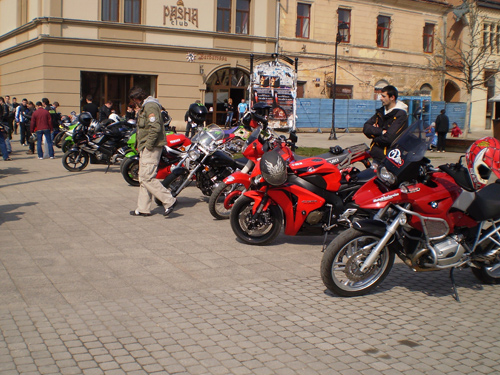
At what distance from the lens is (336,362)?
4105 mm

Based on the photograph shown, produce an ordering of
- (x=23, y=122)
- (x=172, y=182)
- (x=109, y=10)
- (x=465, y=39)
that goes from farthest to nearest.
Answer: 1. (x=465, y=39)
2. (x=109, y=10)
3. (x=23, y=122)
4. (x=172, y=182)

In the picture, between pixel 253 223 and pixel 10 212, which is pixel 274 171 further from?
pixel 10 212

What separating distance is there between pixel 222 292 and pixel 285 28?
31.0m

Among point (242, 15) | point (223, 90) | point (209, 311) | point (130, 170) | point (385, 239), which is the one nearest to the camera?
point (209, 311)

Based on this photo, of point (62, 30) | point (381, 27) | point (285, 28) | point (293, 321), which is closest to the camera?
point (293, 321)

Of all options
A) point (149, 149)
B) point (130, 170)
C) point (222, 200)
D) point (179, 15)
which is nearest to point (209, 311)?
point (222, 200)

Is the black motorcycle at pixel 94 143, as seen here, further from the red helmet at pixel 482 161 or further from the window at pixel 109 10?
the window at pixel 109 10

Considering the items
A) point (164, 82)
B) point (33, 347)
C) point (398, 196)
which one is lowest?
point (33, 347)

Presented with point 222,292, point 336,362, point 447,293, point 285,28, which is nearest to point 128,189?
point 222,292

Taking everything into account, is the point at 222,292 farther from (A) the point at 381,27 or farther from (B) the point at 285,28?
(A) the point at 381,27

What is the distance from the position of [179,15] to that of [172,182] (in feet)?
75.7

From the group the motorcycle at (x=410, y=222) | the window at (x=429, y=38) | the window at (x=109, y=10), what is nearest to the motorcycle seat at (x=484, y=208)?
the motorcycle at (x=410, y=222)

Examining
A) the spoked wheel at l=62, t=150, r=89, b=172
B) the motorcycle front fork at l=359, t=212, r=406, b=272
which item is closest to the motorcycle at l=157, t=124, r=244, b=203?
the motorcycle front fork at l=359, t=212, r=406, b=272

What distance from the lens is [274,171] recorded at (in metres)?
6.76
